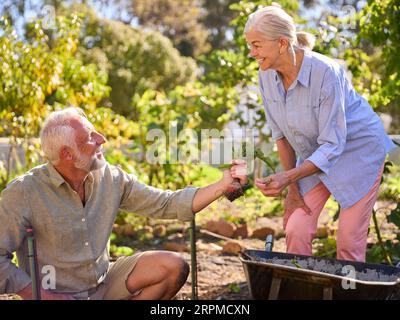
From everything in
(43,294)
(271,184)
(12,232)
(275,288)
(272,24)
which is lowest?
(43,294)

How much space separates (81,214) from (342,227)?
3.62ft

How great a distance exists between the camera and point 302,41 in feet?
11.0

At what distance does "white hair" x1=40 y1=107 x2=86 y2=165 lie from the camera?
9.49ft

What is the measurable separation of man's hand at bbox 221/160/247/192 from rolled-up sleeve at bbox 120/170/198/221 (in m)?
0.18

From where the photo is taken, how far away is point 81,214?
300cm

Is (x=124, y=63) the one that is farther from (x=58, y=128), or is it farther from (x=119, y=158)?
(x=58, y=128)

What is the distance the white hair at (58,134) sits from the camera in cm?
289

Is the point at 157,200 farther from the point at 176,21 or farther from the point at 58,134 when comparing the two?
the point at 176,21

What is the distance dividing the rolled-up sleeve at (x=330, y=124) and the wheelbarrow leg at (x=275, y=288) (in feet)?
1.98

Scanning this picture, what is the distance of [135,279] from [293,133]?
2.93 ft

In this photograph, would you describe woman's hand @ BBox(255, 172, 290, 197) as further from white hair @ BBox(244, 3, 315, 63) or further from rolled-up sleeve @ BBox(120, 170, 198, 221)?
white hair @ BBox(244, 3, 315, 63)

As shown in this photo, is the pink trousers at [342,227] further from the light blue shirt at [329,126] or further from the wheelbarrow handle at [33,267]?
the wheelbarrow handle at [33,267]

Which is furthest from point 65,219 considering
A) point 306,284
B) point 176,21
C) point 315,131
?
point 176,21
